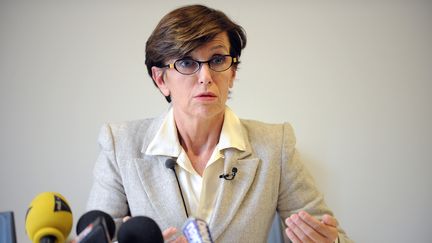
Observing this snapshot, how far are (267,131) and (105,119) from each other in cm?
105

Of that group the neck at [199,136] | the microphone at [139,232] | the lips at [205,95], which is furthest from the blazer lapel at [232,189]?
the microphone at [139,232]

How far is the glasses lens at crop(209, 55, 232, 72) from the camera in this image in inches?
46.7

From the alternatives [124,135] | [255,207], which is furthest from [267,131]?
[124,135]

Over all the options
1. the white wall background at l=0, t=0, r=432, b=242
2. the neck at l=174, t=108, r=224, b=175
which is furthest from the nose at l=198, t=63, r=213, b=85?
the white wall background at l=0, t=0, r=432, b=242

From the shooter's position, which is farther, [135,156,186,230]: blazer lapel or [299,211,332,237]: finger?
[135,156,186,230]: blazer lapel

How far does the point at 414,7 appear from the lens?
86.4 inches

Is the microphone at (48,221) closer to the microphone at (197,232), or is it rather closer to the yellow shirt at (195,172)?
the microphone at (197,232)

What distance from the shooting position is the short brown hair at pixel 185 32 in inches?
45.3

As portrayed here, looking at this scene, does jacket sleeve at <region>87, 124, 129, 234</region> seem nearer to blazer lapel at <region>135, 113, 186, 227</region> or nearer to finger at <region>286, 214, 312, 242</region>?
blazer lapel at <region>135, 113, 186, 227</region>

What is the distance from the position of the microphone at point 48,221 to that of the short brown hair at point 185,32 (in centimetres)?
65

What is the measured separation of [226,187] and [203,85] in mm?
361

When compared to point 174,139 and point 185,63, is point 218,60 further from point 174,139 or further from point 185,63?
point 174,139

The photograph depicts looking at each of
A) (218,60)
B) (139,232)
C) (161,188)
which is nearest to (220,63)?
(218,60)

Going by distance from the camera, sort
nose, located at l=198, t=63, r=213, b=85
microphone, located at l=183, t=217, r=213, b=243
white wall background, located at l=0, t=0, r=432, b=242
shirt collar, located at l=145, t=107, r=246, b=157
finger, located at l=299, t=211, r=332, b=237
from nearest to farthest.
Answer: microphone, located at l=183, t=217, r=213, b=243 < finger, located at l=299, t=211, r=332, b=237 < nose, located at l=198, t=63, r=213, b=85 < shirt collar, located at l=145, t=107, r=246, b=157 < white wall background, located at l=0, t=0, r=432, b=242
